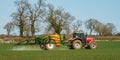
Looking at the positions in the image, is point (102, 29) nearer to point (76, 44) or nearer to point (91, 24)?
point (91, 24)

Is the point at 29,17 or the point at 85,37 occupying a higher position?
the point at 29,17

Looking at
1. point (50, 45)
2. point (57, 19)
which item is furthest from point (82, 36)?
point (57, 19)

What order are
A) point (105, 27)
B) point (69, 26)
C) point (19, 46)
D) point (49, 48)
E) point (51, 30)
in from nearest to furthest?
point (49, 48)
point (19, 46)
point (51, 30)
point (69, 26)
point (105, 27)

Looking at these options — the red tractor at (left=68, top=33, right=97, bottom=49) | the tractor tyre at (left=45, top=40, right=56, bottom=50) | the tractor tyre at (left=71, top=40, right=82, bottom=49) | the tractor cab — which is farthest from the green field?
the tractor cab

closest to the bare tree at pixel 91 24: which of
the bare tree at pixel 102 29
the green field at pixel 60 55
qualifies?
the bare tree at pixel 102 29

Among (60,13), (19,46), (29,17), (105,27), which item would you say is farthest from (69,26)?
(19,46)

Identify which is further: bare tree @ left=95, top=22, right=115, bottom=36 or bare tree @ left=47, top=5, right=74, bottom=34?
bare tree @ left=95, top=22, right=115, bottom=36

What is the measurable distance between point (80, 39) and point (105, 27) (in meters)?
89.5

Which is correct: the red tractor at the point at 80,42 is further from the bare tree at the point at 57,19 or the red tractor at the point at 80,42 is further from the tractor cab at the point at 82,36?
the bare tree at the point at 57,19

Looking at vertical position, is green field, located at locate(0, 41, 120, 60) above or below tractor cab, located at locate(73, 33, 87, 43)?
below

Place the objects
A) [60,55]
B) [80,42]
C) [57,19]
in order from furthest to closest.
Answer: [57,19]
[80,42]
[60,55]

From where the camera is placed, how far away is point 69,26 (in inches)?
3735

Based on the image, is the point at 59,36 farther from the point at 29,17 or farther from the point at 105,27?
the point at 105,27

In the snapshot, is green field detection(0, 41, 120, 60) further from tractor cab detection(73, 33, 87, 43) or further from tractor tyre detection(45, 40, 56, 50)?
tractor cab detection(73, 33, 87, 43)
